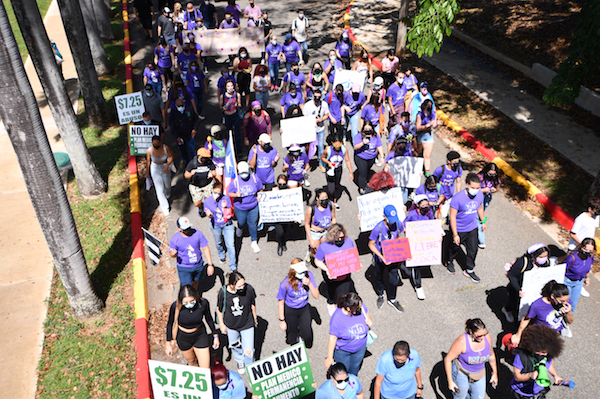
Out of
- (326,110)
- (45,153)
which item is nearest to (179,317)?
(45,153)

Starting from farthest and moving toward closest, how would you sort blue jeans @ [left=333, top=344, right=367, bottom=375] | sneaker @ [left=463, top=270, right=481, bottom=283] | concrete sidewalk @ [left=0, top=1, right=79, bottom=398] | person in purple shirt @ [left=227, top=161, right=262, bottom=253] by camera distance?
sneaker @ [left=463, top=270, right=481, bottom=283]
person in purple shirt @ [left=227, top=161, right=262, bottom=253]
concrete sidewalk @ [left=0, top=1, right=79, bottom=398]
blue jeans @ [left=333, top=344, right=367, bottom=375]

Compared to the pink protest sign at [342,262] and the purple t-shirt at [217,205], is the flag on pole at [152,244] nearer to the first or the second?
the purple t-shirt at [217,205]

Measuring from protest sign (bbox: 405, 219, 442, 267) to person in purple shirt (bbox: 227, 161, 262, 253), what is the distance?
9.60ft

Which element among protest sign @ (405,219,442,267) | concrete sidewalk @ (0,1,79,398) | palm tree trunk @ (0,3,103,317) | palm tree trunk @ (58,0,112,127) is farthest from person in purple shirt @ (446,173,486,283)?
palm tree trunk @ (58,0,112,127)

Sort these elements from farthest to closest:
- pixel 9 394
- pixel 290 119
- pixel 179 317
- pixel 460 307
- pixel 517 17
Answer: pixel 517 17
pixel 290 119
pixel 460 307
pixel 9 394
pixel 179 317

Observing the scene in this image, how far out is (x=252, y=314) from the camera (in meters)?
6.81

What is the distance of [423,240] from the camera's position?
8125 mm

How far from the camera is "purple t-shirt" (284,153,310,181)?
31.9 feet

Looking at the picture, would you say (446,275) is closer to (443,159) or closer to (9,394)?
(443,159)

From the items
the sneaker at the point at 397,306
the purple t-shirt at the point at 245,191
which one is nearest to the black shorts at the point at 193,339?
the purple t-shirt at the point at 245,191

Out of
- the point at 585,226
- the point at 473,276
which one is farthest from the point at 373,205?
the point at 585,226

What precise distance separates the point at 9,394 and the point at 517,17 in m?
21.3

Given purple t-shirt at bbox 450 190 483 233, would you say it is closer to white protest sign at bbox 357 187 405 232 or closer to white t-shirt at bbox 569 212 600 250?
white protest sign at bbox 357 187 405 232

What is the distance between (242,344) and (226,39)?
12993mm
